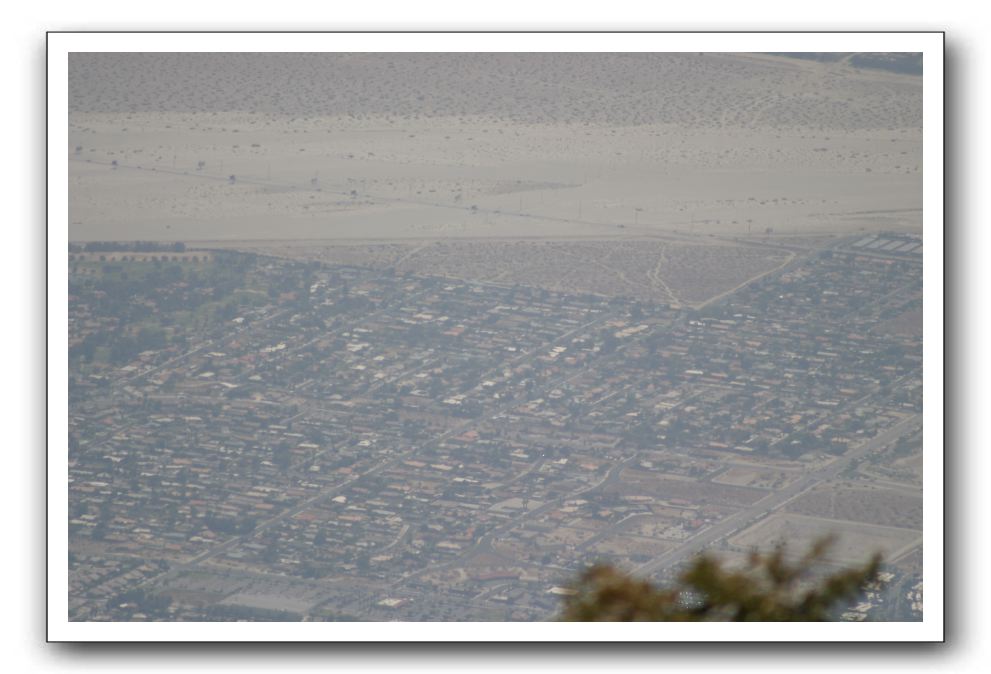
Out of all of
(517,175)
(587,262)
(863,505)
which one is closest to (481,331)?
(587,262)

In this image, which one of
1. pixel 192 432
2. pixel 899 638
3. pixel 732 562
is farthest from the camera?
pixel 192 432

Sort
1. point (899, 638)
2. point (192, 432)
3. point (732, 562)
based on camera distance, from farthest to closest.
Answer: point (192, 432)
point (732, 562)
point (899, 638)

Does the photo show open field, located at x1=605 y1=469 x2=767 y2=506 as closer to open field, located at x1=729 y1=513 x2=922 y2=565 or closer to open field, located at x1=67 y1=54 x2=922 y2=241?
open field, located at x1=729 y1=513 x2=922 y2=565

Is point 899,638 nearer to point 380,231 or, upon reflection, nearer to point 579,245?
point 579,245

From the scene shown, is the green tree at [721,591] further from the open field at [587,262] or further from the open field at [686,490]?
the open field at [587,262]
